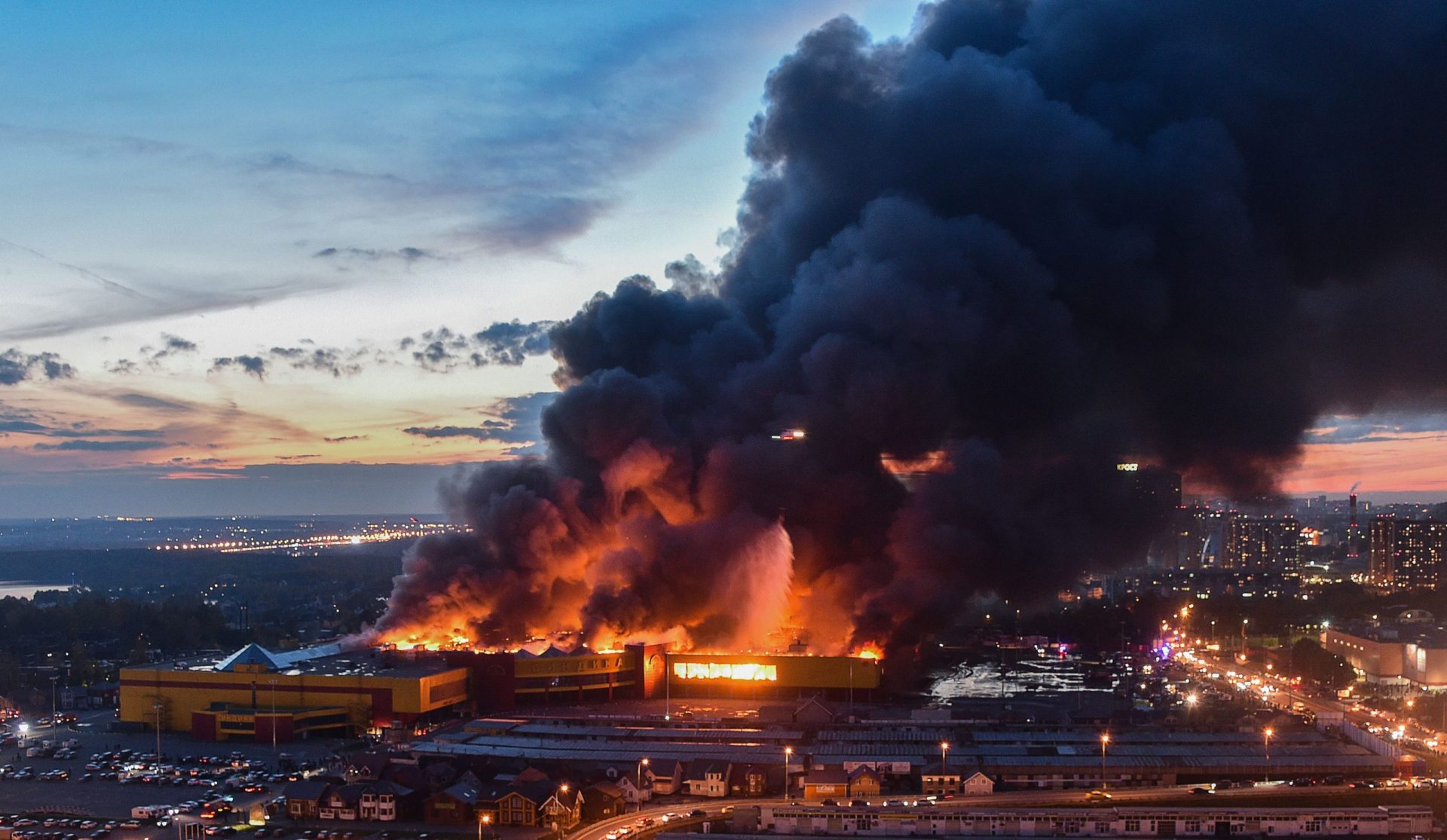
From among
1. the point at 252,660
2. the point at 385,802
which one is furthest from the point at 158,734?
the point at 385,802

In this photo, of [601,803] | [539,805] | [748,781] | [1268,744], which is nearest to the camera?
[539,805]

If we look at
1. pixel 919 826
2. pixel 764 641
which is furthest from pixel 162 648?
pixel 919 826

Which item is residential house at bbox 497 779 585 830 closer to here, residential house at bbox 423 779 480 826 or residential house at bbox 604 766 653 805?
residential house at bbox 423 779 480 826

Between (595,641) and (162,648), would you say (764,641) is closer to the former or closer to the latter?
(595,641)

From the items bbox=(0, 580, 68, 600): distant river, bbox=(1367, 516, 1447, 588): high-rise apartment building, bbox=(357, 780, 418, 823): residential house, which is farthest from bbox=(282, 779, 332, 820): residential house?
bbox=(0, 580, 68, 600): distant river

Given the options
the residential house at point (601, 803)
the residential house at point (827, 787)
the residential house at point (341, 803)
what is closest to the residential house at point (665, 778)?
the residential house at point (601, 803)

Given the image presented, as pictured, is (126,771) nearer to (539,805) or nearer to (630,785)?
(539,805)
